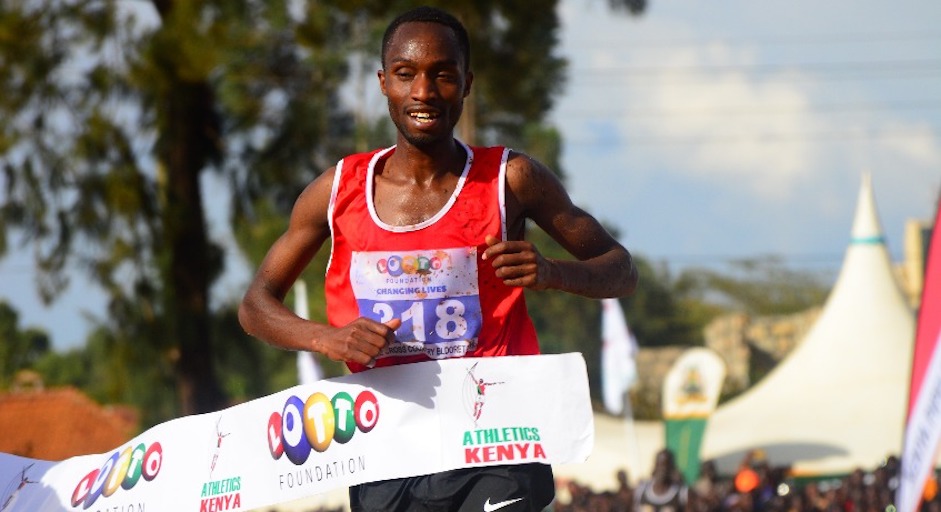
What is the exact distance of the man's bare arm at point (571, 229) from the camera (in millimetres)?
3955

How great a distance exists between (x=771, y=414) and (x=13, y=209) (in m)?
11.7

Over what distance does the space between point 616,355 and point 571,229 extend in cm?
1955

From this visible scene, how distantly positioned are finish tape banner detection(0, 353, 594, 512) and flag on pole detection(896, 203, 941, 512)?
3260 mm

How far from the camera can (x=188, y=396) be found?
709 inches

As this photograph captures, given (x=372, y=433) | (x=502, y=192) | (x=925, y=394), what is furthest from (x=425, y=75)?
(x=925, y=394)

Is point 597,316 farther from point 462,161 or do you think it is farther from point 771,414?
point 462,161

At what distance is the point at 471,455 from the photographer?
388 cm

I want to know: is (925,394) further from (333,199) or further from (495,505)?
(333,199)

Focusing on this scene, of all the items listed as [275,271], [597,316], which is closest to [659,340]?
[597,316]

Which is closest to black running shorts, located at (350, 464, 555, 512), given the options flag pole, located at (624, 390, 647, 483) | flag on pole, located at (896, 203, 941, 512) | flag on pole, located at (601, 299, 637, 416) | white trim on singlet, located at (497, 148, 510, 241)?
white trim on singlet, located at (497, 148, 510, 241)

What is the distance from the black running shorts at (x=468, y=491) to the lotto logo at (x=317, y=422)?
16 cm

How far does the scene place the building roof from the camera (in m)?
38.2

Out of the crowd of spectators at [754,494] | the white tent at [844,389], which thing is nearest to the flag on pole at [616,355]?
the white tent at [844,389]

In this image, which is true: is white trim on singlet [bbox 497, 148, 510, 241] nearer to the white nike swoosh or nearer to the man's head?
the man's head
